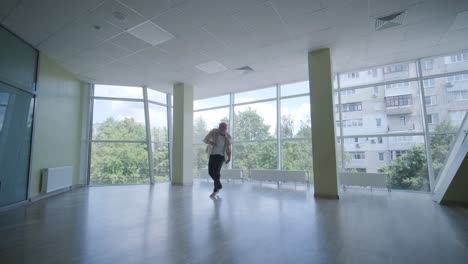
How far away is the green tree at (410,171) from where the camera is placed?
209 inches

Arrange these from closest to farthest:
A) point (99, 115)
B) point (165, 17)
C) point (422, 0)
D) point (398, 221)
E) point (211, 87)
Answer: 1. point (398, 221)
2. point (422, 0)
3. point (165, 17)
4. point (99, 115)
5. point (211, 87)

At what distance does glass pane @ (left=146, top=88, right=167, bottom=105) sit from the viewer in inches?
304

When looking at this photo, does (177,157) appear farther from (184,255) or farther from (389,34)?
(389,34)

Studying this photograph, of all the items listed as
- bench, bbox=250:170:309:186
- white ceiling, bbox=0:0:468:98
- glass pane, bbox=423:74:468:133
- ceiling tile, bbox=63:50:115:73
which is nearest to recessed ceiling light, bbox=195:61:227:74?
white ceiling, bbox=0:0:468:98

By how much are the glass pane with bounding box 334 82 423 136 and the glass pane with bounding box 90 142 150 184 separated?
6323 millimetres

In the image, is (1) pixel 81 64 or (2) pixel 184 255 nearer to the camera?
(2) pixel 184 255

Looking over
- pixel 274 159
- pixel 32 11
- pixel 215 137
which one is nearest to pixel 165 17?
pixel 32 11

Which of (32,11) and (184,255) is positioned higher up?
(32,11)

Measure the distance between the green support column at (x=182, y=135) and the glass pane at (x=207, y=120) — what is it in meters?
1.41

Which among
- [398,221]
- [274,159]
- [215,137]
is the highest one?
[215,137]

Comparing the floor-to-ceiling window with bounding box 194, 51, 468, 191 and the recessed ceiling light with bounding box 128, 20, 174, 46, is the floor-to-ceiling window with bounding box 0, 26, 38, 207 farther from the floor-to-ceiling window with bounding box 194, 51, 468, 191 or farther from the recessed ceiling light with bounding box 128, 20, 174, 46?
the floor-to-ceiling window with bounding box 194, 51, 468, 191

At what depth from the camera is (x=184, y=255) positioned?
5.80 ft

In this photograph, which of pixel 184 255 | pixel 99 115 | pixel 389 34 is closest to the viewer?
pixel 184 255

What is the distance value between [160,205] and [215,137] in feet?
5.48
